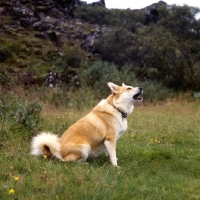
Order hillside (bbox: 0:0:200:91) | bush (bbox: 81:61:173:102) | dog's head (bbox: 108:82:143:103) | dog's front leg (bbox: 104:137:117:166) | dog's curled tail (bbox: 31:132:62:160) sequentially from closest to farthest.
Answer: dog's curled tail (bbox: 31:132:62:160)
dog's front leg (bbox: 104:137:117:166)
dog's head (bbox: 108:82:143:103)
bush (bbox: 81:61:173:102)
hillside (bbox: 0:0:200:91)

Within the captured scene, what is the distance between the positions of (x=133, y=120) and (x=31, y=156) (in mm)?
6173

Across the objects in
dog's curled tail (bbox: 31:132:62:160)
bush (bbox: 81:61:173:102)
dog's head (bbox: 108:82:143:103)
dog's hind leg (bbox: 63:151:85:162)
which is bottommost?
bush (bbox: 81:61:173:102)

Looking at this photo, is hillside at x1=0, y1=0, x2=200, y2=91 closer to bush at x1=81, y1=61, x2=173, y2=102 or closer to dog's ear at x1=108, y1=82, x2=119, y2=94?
bush at x1=81, y1=61, x2=173, y2=102

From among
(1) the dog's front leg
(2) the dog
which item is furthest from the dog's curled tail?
(1) the dog's front leg

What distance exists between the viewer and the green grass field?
3.44 m

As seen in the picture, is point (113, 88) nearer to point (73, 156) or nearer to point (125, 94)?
point (125, 94)

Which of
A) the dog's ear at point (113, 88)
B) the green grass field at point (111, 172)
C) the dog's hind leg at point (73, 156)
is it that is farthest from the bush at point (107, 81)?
the dog's hind leg at point (73, 156)

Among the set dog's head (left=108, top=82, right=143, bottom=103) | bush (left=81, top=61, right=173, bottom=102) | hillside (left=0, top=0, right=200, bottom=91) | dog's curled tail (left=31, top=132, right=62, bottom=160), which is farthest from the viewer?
hillside (left=0, top=0, right=200, bottom=91)

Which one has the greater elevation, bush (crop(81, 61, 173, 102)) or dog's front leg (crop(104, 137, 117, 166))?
dog's front leg (crop(104, 137, 117, 166))

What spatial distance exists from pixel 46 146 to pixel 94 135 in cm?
86

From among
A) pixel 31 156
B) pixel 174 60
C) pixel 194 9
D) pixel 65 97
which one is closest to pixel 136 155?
pixel 31 156

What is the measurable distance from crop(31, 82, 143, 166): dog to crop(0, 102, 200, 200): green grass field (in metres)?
0.20

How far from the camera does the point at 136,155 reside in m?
5.78

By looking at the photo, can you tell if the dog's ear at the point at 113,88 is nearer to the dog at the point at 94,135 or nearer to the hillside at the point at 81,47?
the dog at the point at 94,135
